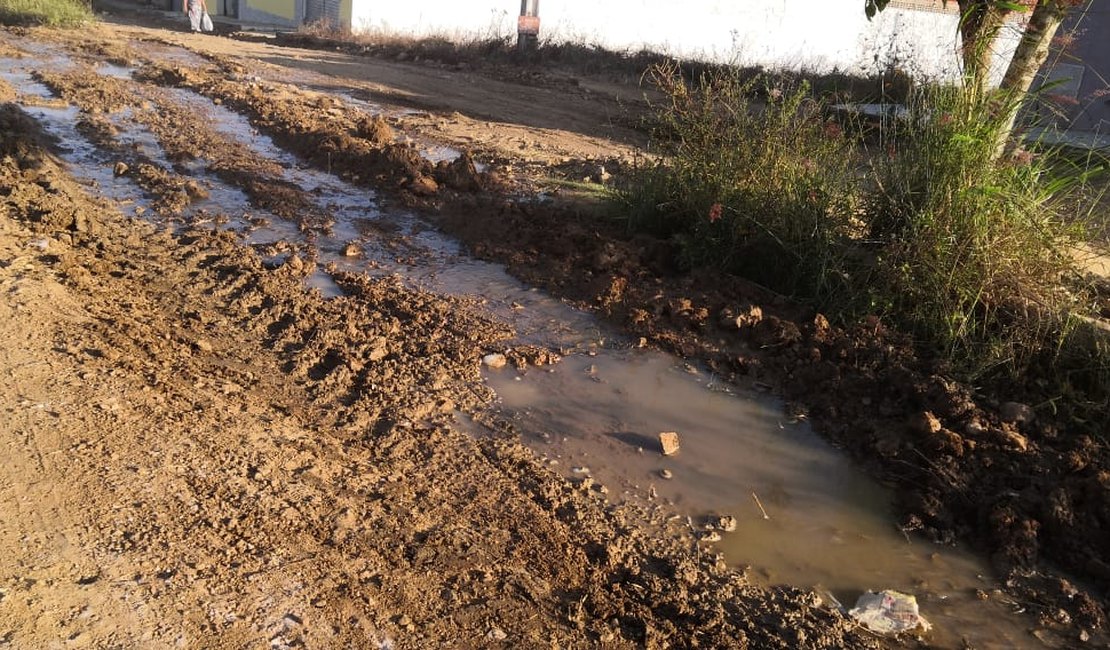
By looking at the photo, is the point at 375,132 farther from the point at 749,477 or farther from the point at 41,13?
the point at 41,13

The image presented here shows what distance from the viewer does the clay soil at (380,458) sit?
3053 millimetres

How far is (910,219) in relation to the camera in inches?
216

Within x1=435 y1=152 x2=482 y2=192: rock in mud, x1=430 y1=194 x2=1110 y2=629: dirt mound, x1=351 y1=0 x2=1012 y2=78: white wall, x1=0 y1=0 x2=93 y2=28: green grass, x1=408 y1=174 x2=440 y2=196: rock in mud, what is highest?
x1=351 y1=0 x2=1012 y2=78: white wall

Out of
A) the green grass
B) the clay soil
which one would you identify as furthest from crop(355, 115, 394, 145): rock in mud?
the green grass

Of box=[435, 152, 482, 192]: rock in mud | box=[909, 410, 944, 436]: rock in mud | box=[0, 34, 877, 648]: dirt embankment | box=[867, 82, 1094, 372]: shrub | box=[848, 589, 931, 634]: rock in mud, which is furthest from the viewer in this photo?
box=[435, 152, 482, 192]: rock in mud

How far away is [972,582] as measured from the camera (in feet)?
12.0

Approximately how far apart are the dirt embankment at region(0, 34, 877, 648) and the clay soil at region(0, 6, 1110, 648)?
0.04 ft

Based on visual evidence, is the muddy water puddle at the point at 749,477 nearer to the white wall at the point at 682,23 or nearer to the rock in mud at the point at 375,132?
the rock in mud at the point at 375,132

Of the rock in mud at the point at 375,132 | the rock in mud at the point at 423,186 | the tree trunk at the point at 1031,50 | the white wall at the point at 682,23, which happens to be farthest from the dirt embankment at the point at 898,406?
the white wall at the point at 682,23

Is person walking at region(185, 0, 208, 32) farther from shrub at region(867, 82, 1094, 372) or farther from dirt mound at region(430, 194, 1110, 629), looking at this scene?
shrub at region(867, 82, 1094, 372)

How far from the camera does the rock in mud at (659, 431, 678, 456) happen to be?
443 cm

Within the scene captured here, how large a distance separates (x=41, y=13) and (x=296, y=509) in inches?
886

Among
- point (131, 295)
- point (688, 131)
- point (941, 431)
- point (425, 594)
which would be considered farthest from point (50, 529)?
point (688, 131)

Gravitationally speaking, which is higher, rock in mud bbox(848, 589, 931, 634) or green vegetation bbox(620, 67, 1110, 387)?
green vegetation bbox(620, 67, 1110, 387)
